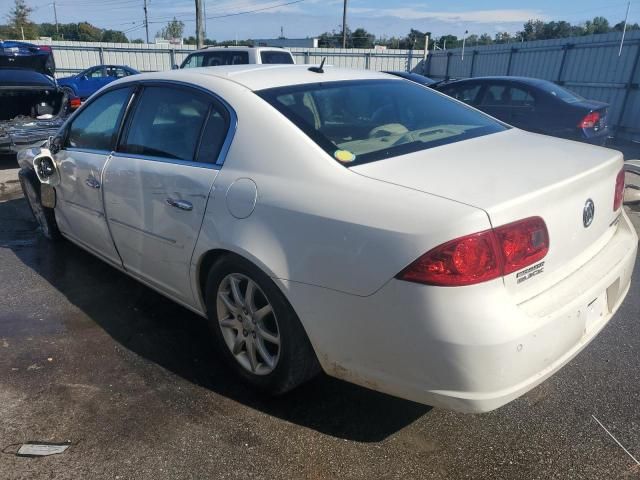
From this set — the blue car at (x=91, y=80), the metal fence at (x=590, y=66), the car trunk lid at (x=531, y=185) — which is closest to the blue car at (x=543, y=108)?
the metal fence at (x=590, y=66)

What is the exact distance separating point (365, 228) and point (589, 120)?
7.18m

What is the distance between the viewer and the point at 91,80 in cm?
1748

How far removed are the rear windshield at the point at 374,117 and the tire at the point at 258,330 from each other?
27.4 inches

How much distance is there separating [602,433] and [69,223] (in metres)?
3.92

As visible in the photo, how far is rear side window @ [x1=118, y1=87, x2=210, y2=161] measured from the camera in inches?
114

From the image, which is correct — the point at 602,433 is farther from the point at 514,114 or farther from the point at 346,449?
the point at 514,114

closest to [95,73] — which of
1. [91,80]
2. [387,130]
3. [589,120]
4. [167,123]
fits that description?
[91,80]

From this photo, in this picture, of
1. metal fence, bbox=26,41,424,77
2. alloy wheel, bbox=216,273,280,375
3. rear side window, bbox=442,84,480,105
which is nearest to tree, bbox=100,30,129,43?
metal fence, bbox=26,41,424,77

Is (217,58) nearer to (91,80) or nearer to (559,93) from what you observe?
(559,93)

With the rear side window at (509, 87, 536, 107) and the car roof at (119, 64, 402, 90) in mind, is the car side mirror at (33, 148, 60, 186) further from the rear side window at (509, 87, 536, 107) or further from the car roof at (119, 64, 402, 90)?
the rear side window at (509, 87, 536, 107)

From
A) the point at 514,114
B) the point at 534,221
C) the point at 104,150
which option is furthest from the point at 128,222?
the point at 514,114

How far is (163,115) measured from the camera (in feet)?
10.3

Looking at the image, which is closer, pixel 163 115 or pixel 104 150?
pixel 163 115

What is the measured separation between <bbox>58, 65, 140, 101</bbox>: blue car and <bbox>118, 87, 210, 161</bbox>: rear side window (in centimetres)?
1423
